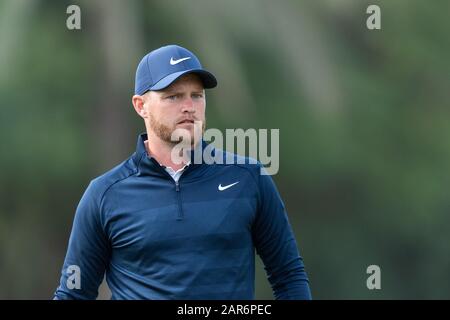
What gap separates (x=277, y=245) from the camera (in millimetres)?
4309

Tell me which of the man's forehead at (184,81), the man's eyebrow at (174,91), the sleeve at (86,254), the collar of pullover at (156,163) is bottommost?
the sleeve at (86,254)

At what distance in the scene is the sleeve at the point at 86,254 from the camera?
430 centimetres

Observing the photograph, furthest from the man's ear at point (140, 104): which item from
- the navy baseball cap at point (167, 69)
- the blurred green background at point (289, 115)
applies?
the blurred green background at point (289, 115)

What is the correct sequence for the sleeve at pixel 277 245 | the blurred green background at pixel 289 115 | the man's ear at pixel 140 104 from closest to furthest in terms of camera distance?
the sleeve at pixel 277 245, the man's ear at pixel 140 104, the blurred green background at pixel 289 115

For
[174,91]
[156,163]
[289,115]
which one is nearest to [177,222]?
[156,163]

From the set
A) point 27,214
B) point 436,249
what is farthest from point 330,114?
point 27,214

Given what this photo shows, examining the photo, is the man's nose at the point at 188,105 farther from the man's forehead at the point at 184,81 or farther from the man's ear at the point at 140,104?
the man's ear at the point at 140,104

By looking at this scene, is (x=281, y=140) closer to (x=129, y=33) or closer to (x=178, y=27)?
(x=178, y=27)

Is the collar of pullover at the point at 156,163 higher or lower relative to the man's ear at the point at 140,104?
lower

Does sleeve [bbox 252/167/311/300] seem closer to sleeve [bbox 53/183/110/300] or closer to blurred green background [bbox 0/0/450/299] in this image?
sleeve [bbox 53/183/110/300]

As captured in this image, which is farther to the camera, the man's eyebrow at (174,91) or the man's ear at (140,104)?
the man's ear at (140,104)

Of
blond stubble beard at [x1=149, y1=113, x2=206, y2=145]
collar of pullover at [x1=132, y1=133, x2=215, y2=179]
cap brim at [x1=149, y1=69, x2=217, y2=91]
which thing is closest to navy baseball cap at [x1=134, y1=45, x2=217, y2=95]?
cap brim at [x1=149, y1=69, x2=217, y2=91]

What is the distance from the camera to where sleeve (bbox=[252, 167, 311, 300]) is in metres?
4.29

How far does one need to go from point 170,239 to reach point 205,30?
8.29 metres
